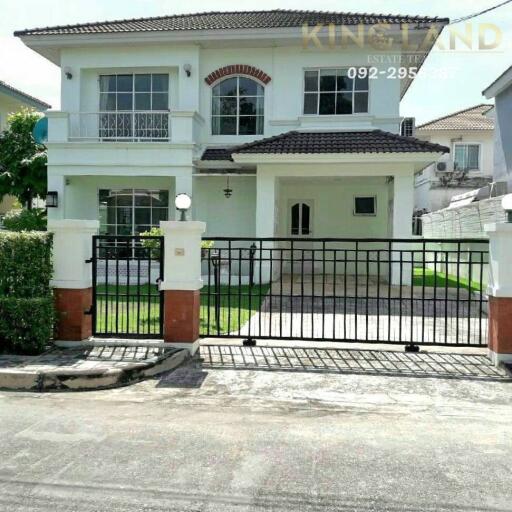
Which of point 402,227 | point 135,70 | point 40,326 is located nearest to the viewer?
point 40,326

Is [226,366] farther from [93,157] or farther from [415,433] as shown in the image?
[93,157]

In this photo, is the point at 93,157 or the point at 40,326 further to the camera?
the point at 93,157

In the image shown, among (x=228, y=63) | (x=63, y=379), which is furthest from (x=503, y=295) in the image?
(x=228, y=63)

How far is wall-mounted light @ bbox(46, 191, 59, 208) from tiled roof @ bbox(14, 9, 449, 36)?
4.83 m

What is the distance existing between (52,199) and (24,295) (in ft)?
31.4

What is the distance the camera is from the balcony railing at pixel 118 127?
1580 centimetres

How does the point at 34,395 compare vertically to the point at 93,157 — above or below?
below

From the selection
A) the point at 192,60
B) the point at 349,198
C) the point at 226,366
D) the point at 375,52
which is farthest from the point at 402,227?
the point at 226,366

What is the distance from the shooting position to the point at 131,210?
16.6 meters

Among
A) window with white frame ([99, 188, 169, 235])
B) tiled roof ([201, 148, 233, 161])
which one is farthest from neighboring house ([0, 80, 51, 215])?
tiled roof ([201, 148, 233, 161])

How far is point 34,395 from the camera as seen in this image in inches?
218

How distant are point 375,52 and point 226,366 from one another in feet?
40.7

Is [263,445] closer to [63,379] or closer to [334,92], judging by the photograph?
[63,379]

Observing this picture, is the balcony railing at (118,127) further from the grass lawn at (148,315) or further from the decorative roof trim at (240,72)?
the grass lawn at (148,315)
